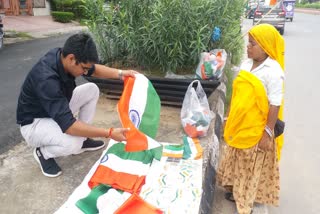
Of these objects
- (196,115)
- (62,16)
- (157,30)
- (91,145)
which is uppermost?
(157,30)

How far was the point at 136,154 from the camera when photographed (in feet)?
8.45

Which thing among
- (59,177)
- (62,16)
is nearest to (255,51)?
(59,177)

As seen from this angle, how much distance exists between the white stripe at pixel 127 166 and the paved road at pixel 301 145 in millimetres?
1177

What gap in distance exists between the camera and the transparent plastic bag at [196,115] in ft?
10.2

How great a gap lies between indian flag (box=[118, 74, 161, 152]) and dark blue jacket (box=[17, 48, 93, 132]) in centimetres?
43

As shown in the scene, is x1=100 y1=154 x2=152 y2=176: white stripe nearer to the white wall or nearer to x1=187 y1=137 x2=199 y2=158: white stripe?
x1=187 y1=137 x2=199 y2=158: white stripe

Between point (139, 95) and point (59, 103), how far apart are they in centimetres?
68

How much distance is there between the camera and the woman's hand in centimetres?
236

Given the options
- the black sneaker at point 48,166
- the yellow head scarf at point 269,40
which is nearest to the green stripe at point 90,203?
the black sneaker at point 48,166

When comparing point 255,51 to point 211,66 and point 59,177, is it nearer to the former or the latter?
point 211,66

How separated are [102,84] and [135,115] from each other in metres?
1.63

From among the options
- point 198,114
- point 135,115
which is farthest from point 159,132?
point 135,115

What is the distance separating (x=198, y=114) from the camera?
3111 mm

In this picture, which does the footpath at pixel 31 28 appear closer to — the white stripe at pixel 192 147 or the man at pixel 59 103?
the man at pixel 59 103
